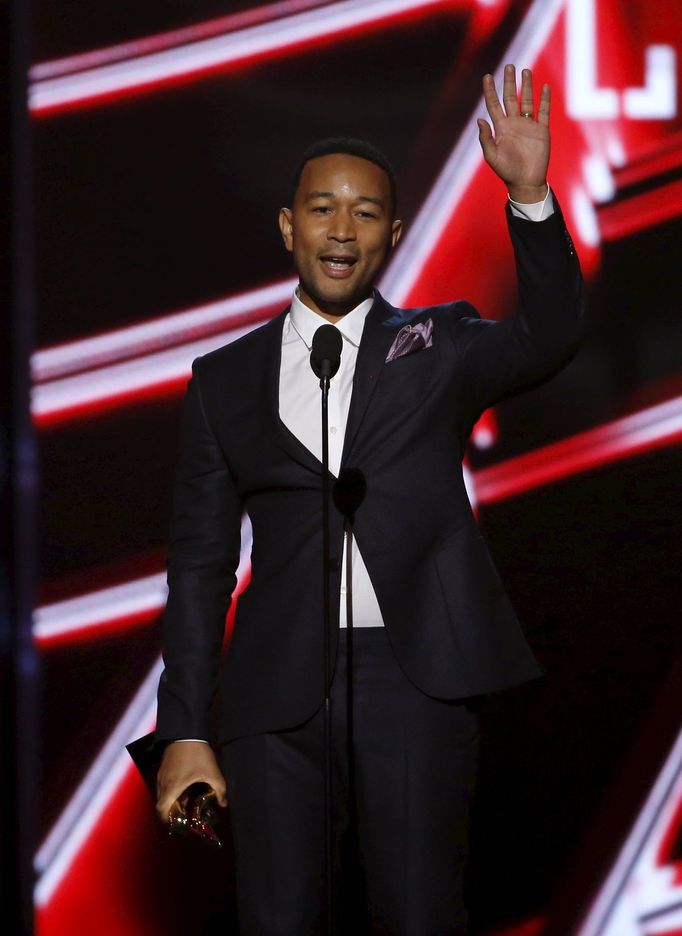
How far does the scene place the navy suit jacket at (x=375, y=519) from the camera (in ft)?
5.14

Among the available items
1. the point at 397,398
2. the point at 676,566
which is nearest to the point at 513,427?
the point at 676,566

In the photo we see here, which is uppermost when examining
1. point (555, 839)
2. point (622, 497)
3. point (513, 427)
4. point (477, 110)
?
point (477, 110)

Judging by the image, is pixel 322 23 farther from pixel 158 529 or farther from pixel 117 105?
pixel 158 529

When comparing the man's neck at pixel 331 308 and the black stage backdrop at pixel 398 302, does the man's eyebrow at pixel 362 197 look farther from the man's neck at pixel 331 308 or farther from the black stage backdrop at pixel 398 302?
the black stage backdrop at pixel 398 302

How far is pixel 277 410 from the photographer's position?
5.58ft

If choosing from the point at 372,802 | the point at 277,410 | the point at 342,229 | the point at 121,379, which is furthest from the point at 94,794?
the point at 342,229

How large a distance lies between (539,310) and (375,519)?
0.37m

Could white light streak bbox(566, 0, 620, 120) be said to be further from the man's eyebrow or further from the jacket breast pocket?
the jacket breast pocket

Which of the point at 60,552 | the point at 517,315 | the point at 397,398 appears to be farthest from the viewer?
the point at 60,552

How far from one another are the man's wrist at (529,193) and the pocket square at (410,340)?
292 millimetres

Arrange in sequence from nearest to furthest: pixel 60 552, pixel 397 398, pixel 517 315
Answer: pixel 517 315, pixel 397 398, pixel 60 552

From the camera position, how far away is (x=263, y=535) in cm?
170

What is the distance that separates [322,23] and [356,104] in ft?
0.63

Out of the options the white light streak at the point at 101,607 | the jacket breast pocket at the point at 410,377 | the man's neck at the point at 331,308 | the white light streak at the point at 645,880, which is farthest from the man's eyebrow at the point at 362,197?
the white light streak at the point at 645,880
